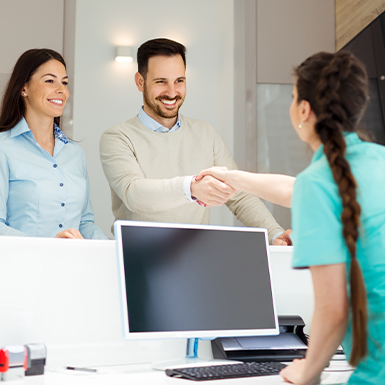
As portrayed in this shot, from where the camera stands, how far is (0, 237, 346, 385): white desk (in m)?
1.46

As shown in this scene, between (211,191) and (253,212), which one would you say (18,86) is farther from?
(253,212)

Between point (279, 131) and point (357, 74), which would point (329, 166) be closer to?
point (357, 74)

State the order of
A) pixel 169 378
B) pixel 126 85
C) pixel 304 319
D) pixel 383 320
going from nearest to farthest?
pixel 383 320 < pixel 169 378 < pixel 304 319 < pixel 126 85

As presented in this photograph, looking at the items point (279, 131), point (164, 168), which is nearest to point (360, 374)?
point (164, 168)

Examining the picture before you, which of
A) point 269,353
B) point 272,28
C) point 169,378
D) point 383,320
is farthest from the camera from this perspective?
point 272,28

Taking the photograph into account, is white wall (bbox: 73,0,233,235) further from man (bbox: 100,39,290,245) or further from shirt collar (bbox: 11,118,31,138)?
shirt collar (bbox: 11,118,31,138)

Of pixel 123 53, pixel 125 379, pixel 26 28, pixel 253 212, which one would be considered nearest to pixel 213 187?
pixel 253 212

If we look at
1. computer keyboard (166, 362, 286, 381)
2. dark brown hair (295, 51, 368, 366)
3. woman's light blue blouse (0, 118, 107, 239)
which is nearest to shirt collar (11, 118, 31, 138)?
woman's light blue blouse (0, 118, 107, 239)

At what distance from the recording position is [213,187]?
1883mm

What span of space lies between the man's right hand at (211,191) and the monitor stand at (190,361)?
55 centimetres

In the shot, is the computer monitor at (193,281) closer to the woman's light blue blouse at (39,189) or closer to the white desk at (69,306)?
the white desk at (69,306)

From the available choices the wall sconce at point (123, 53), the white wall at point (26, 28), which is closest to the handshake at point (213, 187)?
the white wall at point (26, 28)

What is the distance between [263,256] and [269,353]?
0.31 meters

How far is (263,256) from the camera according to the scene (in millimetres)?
1665
